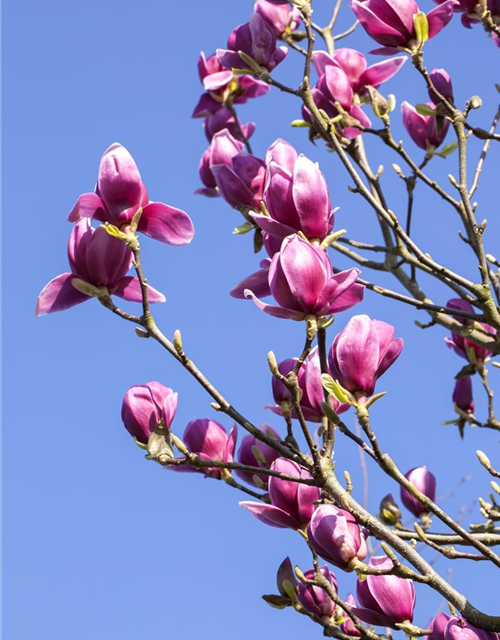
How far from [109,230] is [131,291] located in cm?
22

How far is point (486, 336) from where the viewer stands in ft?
7.65

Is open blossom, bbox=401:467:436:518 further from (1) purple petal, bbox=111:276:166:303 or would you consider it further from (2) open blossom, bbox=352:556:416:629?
(1) purple petal, bbox=111:276:166:303

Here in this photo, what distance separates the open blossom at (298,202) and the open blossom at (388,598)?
0.69m

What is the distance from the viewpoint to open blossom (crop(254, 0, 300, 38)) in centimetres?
271

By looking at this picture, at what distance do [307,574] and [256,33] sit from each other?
165 cm

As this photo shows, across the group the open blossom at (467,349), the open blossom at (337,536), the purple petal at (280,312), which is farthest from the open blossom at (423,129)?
the open blossom at (337,536)

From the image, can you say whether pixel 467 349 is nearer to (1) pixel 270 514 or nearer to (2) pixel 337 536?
(1) pixel 270 514

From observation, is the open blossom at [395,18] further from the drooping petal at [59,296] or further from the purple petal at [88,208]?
the drooping petal at [59,296]

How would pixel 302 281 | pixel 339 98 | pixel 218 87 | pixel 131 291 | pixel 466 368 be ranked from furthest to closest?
pixel 218 87 → pixel 466 368 → pixel 339 98 → pixel 131 291 → pixel 302 281

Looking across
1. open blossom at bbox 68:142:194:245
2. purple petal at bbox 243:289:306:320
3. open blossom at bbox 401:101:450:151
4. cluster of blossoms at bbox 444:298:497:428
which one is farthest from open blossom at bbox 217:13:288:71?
purple petal at bbox 243:289:306:320

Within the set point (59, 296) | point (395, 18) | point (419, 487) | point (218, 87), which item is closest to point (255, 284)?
point (59, 296)

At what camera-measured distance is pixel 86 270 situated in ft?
5.24

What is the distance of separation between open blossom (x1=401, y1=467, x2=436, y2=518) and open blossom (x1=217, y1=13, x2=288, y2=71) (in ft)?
4.43

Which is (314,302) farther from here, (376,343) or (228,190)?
(228,190)
